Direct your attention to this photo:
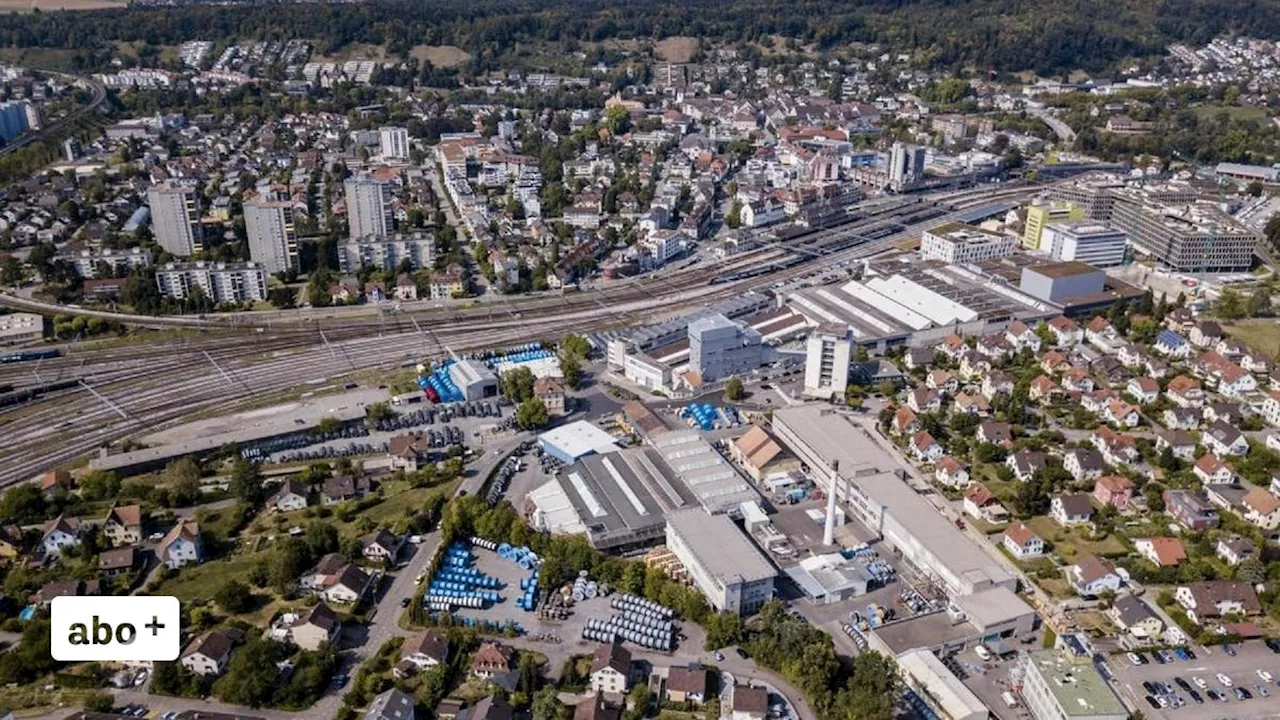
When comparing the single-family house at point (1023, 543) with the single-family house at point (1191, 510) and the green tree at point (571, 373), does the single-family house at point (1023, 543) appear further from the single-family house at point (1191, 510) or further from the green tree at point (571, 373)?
the green tree at point (571, 373)

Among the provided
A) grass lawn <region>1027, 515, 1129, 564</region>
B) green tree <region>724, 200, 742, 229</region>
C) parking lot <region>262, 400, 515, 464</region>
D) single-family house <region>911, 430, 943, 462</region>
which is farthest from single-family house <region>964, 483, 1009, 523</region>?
green tree <region>724, 200, 742, 229</region>

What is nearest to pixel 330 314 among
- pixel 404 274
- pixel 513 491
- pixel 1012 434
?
pixel 404 274

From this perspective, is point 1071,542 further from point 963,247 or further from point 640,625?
point 963,247

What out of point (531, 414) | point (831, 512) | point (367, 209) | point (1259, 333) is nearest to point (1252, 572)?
point (831, 512)

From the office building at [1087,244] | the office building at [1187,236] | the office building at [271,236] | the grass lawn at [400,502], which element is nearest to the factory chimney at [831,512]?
the grass lawn at [400,502]

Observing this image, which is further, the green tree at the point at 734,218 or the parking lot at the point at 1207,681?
the green tree at the point at 734,218

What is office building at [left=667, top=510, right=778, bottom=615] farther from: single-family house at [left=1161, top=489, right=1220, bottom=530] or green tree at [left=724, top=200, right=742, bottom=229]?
green tree at [left=724, top=200, right=742, bottom=229]
